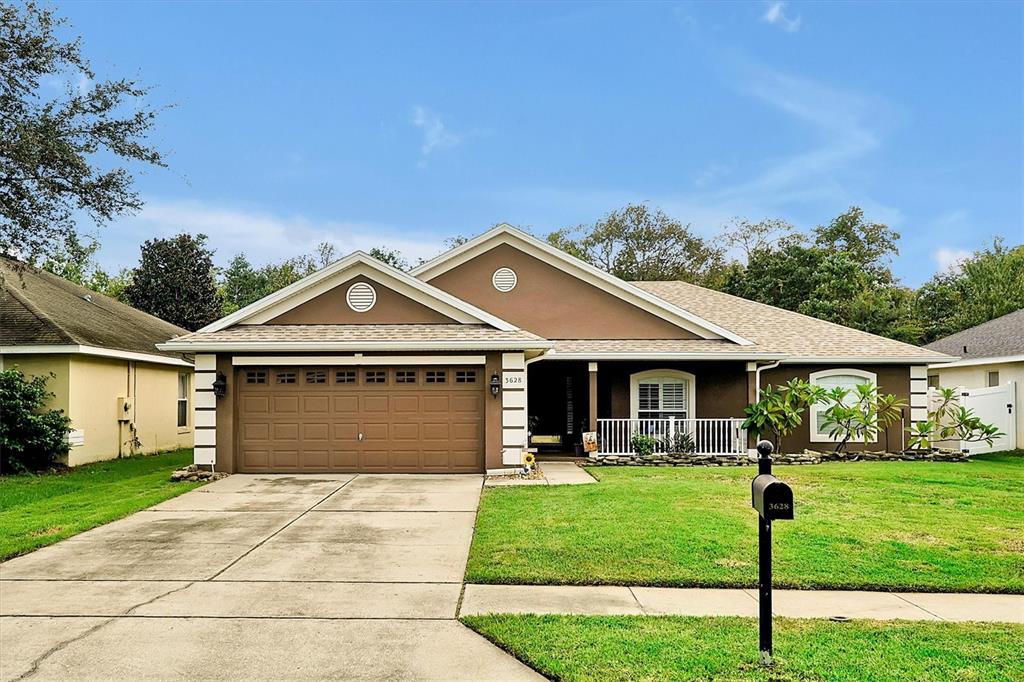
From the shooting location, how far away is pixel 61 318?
59.6 feet

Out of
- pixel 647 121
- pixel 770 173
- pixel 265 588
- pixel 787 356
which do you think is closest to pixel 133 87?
pixel 265 588

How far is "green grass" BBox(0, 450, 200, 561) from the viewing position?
9320 millimetres

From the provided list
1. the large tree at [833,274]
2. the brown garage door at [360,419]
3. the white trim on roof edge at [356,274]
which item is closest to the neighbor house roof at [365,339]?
the white trim on roof edge at [356,274]

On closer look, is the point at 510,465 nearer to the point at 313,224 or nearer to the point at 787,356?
the point at 787,356

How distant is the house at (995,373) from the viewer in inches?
763

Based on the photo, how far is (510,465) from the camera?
47.5 ft

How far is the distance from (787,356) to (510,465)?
763 cm

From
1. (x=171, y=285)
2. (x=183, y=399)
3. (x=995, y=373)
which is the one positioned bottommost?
(x=183, y=399)

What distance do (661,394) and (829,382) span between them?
4232mm

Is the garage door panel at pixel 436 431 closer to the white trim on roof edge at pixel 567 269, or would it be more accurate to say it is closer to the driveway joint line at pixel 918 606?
the white trim on roof edge at pixel 567 269

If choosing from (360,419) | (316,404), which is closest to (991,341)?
(360,419)

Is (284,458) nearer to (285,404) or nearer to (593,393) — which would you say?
(285,404)

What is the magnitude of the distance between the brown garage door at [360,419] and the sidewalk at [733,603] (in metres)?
7.85

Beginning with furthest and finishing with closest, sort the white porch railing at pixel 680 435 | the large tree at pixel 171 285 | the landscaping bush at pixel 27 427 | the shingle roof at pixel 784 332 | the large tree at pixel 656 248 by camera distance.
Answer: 1. the large tree at pixel 656 248
2. the large tree at pixel 171 285
3. the shingle roof at pixel 784 332
4. the white porch railing at pixel 680 435
5. the landscaping bush at pixel 27 427
